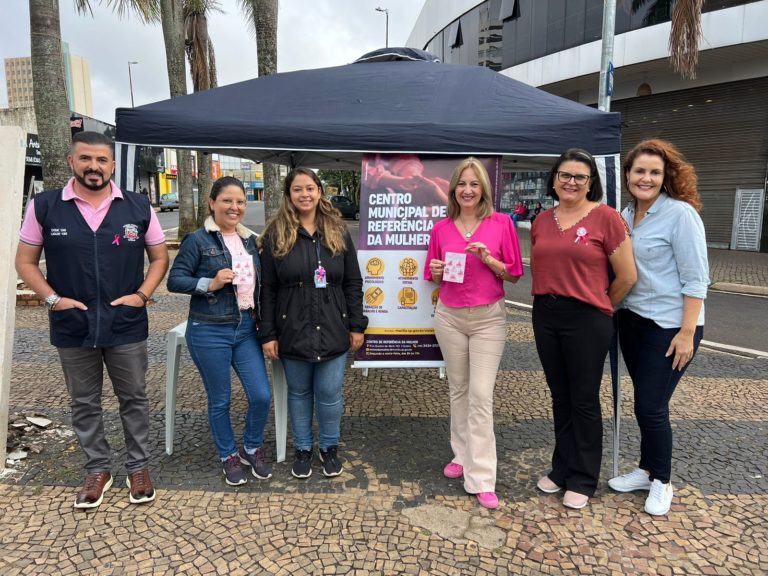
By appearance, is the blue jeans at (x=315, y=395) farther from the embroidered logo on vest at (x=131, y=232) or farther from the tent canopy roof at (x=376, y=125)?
the tent canopy roof at (x=376, y=125)

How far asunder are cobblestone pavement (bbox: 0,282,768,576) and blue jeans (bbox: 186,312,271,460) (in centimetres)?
31

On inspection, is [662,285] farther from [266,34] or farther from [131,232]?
[266,34]

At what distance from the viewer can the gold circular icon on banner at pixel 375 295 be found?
3.73m

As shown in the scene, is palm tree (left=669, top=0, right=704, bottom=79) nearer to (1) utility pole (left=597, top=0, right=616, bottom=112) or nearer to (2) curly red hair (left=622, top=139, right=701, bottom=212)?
(1) utility pole (left=597, top=0, right=616, bottom=112)

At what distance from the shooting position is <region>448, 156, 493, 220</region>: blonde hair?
2916 mm

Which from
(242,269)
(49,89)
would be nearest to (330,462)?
(242,269)

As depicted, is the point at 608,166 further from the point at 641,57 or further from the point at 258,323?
the point at 641,57

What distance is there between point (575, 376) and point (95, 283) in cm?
260

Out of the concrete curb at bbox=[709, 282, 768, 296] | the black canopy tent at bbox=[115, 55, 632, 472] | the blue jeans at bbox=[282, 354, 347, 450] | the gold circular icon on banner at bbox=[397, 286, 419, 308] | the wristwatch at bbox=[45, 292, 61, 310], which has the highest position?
the black canopy tent at bbox=[115, 55, 632, 472]

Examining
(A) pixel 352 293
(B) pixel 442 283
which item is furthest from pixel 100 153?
(B) pixel 442 283

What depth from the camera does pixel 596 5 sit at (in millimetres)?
15219

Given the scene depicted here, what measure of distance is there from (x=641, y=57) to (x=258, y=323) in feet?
50.2

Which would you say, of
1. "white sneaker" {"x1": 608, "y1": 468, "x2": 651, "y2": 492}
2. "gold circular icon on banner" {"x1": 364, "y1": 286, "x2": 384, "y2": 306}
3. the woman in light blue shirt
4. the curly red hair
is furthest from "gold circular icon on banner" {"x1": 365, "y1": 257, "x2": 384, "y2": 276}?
"white sneaker" {"x1": 608, "y1": 468, "x2": 651, "y2": 492}

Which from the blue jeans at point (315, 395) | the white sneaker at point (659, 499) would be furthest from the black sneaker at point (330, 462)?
the white sneaker at point (659, 499)
